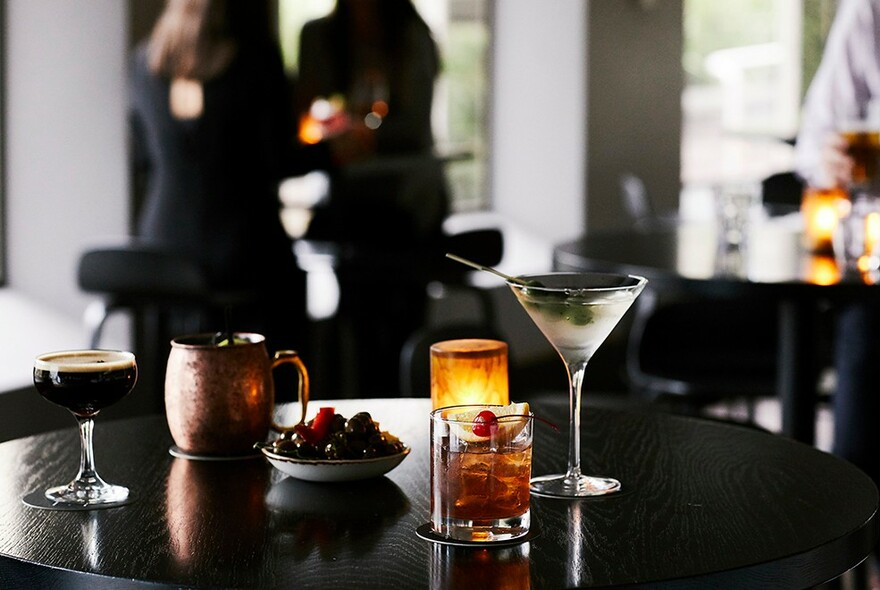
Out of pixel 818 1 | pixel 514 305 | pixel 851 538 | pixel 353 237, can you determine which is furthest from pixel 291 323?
pixel 818 1

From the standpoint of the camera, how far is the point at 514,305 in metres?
5.85

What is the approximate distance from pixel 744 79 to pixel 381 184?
4.33m

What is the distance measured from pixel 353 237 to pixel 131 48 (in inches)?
33.5

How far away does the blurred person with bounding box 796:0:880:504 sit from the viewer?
9.66ft

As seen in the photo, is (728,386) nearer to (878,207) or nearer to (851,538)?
(878,207)

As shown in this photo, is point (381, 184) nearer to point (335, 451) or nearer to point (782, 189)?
point (782, 189)

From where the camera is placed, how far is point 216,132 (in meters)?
3.41

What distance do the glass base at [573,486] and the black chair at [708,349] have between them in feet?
6.21

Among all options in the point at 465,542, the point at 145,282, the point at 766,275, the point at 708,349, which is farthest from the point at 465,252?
the point at 465,542

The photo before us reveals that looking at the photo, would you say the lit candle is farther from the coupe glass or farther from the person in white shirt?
the coupe glass

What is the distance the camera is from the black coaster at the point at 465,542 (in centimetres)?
109

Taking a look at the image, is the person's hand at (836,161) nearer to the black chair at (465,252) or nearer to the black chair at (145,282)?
the black chair at (465,252)

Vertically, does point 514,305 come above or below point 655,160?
below

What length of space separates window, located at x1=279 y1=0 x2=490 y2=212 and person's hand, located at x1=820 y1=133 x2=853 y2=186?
273cm
